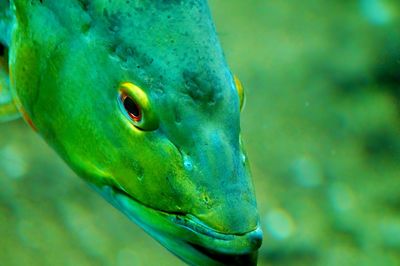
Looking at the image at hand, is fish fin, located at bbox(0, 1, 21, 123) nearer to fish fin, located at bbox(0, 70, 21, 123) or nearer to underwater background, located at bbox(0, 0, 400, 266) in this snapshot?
fish fin, located at bbox(0, 70, 21, 123)

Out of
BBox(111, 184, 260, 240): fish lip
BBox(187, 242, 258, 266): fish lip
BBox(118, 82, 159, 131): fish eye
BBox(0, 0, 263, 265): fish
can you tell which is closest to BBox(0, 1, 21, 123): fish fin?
BBox(0, 0, 263, 265): fish

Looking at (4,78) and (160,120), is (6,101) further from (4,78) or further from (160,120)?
(160,120)

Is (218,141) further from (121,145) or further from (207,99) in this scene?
(121,145)

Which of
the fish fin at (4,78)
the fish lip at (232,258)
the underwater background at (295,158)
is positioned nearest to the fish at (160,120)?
the fish lip at (232,258)

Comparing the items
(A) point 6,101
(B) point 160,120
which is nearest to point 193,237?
(B) point 160,120

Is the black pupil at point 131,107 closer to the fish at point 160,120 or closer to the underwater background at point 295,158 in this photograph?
the fish at point 160,120

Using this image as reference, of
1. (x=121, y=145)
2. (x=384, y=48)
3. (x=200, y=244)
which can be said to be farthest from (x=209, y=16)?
(x=384, y=48)
